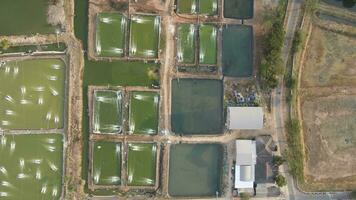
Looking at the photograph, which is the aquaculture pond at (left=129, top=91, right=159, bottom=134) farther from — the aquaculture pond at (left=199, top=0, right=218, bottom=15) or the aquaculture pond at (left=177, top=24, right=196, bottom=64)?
the aquaculture pond at (left=199, top=0, right=218, bottom=15)

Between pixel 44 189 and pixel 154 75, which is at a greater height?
pixel 154 75

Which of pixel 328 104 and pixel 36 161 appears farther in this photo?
pixel 328 104

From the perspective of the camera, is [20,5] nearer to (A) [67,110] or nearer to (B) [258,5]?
(A) [67,110]

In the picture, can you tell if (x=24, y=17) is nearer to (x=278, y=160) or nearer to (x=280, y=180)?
(x=278, y=160)

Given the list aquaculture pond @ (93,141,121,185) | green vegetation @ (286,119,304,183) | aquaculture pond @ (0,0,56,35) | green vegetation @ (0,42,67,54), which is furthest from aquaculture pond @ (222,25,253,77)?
aquaculture pond @ (0,0,56,35)

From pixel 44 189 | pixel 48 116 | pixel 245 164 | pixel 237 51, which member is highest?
pixel 237 51

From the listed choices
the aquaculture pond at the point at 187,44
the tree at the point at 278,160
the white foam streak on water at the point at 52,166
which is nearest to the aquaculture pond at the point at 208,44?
the aquaculture pond at the point at 187,44

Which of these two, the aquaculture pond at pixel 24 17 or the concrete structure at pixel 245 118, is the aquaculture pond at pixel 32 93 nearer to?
the aquaculture pond at pixel 24 17

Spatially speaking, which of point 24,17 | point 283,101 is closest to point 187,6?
point 283,101
